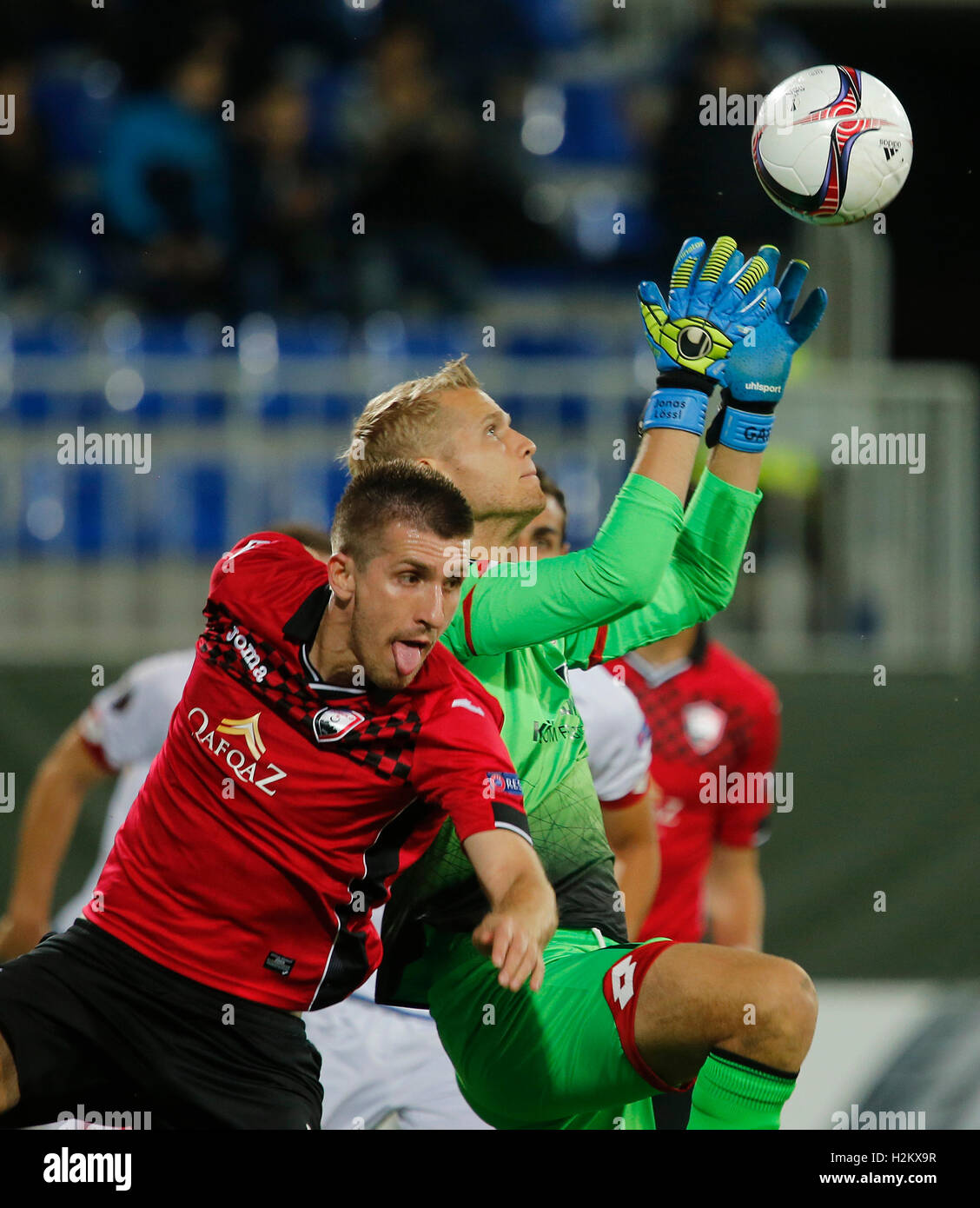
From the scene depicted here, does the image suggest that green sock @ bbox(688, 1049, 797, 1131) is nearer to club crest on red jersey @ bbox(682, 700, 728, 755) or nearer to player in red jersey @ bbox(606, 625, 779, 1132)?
player in red jersey @ bbox(606, 625, 779, 1132)

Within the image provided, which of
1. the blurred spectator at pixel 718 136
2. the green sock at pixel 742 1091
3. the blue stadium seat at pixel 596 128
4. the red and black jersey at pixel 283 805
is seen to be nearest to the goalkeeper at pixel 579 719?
the green sock at pixel 742 1091

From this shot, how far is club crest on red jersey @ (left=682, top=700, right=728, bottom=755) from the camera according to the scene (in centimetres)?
569

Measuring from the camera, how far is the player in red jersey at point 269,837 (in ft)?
10.3

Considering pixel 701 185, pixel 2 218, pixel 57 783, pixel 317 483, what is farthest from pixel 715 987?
pixel 2 218

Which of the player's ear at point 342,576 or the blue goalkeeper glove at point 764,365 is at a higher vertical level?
the blue goalkeeper glove at point 764,365

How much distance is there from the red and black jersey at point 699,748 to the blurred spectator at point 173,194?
166 inches

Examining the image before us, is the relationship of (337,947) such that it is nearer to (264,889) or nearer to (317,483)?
(264,889)

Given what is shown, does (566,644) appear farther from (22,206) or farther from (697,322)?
(22,206)

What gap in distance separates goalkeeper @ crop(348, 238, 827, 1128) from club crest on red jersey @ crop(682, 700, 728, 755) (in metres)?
1.98

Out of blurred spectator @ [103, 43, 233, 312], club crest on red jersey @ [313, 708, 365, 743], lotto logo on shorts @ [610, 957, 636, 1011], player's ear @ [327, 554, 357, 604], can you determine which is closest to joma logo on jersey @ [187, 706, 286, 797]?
club crest on red jersey @ [313, 708, 365, 743]

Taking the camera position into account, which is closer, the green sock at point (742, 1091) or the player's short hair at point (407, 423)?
the green sock at point (742, 1091)

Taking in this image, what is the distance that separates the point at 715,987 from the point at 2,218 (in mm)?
7710

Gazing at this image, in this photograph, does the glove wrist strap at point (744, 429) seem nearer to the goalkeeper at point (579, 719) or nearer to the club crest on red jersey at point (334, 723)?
the goalkeeper at point (579, 719)

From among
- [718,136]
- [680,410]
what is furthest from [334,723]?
[718,136]
